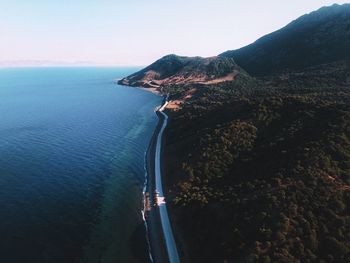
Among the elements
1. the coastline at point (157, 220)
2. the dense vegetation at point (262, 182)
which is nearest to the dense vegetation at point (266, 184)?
the dense vegetation at point (262, 182)

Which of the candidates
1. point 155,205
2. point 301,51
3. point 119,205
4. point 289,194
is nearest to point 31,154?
point 119,205

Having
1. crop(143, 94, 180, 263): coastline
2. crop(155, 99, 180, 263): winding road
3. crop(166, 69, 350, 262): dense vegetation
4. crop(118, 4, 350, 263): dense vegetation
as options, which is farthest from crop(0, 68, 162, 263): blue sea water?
crop(166, 69, 350, 262): dense vegetation

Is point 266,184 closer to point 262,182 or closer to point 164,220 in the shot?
point 262,182

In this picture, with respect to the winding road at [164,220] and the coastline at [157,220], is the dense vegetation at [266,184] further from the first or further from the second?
the coastline at [157,220]

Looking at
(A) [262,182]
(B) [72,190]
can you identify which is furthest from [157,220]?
(B) [72,190]

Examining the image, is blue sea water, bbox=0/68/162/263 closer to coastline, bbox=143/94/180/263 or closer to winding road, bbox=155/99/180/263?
coastline, bbox=143/94/180/263
